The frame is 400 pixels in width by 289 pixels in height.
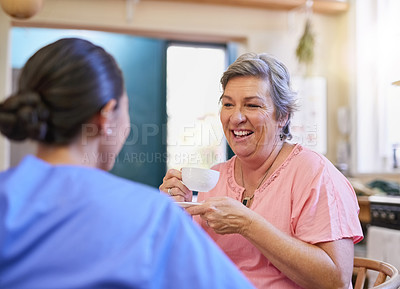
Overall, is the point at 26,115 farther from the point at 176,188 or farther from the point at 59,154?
the point at 176,188

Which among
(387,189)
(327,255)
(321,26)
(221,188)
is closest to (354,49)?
(321,26)

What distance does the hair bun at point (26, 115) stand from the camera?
2.67 ft

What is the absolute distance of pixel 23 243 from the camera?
25.8 inches

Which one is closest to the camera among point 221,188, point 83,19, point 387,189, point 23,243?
point 23,243

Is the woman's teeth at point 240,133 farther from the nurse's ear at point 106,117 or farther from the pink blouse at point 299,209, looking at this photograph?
the nurse's ear at point 106,117

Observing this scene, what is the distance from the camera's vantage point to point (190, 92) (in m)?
4.78

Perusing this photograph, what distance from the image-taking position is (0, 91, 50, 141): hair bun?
0.81 m

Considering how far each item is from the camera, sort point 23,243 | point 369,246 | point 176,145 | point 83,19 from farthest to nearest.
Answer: point 176,145, point 83,19, point 369,246, point 23,243

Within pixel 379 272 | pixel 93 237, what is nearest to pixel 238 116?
pixel 379 272

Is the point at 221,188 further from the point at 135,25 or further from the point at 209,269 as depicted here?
the point at 135,25

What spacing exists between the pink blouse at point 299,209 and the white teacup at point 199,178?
17cm

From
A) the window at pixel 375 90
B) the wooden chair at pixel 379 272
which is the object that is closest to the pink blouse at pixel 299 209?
the wooden chair at pixel 379 272

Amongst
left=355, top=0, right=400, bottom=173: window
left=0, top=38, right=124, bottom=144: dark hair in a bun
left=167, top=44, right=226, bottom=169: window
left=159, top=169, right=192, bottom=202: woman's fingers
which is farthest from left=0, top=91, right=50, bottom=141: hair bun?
left=167, top=44, right=226, bottom=169: window

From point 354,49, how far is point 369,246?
6.16ft
